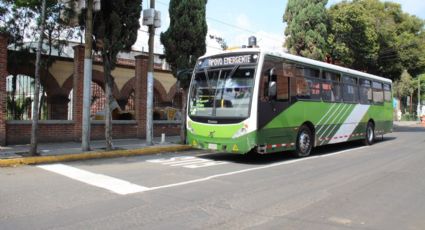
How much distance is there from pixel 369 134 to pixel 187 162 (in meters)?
10.3

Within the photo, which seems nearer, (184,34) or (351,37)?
(184,34)

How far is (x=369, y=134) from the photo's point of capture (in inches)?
773

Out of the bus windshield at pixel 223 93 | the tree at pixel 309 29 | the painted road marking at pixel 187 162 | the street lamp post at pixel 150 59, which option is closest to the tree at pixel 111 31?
the street lamp post at pixel 150 59

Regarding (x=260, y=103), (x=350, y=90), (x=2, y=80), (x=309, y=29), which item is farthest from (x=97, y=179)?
(x=309, y=29)

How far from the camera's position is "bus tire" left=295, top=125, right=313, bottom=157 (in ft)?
46.6

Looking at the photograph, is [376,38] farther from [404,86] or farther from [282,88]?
[404,86]

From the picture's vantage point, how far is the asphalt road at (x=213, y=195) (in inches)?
253

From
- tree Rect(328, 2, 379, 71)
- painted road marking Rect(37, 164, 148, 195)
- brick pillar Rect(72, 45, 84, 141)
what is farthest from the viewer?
tree Rect(328, 2, 379, 71)

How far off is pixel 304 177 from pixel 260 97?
275 centimetres

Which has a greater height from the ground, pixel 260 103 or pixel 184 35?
pixel 184 35

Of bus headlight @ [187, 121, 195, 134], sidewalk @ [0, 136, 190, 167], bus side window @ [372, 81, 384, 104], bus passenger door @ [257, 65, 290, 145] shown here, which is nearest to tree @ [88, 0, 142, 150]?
sidewalk @ [0, 136, 190, 167]

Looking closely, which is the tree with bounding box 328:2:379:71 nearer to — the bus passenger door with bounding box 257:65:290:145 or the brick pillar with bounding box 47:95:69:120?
the bus passenger door with bounding box 257:65:290:145

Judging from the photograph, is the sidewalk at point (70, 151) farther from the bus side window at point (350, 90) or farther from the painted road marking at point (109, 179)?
the bus side window at point (350, 90)

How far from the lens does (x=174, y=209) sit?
703cm
